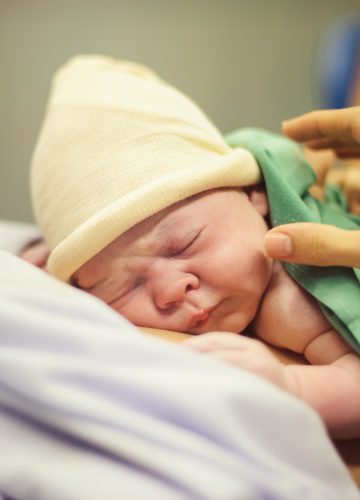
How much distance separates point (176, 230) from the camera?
72 cm

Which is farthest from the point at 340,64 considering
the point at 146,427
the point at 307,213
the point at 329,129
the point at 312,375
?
the point at 146,427

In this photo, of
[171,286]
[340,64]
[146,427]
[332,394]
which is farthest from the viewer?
[340,64]

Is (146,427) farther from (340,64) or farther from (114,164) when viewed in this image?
(340,64)

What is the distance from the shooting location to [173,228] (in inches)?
28.5

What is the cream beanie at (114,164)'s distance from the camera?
2.33ft

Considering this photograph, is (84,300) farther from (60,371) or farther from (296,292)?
(296,292)

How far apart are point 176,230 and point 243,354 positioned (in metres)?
0.24

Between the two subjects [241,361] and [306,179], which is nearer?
[241,361]

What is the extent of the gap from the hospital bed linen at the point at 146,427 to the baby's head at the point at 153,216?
211 millimetres

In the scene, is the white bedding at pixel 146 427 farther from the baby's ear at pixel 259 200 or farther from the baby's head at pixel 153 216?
the baby's ear at pixel 259 200

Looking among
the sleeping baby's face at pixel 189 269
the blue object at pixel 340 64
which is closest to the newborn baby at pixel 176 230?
the sleeping baby's face at pixel 189 269

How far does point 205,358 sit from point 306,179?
1.61 ft

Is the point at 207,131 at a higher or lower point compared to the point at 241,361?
higher

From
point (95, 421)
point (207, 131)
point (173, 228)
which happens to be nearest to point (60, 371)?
point (95, 421)
